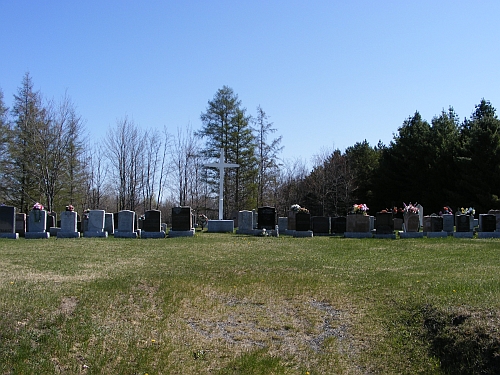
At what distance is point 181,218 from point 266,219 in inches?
154

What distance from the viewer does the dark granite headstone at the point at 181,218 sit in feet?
70.0

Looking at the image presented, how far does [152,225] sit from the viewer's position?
20828 mm

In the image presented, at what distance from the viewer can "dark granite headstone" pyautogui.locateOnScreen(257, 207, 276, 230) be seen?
22703 millimetres

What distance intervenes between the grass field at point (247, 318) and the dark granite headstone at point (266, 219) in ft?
33.4

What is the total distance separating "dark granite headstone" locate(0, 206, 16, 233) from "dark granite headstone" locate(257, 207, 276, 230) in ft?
33.0

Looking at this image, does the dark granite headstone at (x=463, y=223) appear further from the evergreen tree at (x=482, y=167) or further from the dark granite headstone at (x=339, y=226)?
the evergreen tree at (x=482, y=167)

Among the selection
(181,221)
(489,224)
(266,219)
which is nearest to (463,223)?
(489,224)

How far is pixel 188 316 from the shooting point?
8016 millimetres

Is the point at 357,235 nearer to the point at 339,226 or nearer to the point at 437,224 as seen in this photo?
the point at 339,226

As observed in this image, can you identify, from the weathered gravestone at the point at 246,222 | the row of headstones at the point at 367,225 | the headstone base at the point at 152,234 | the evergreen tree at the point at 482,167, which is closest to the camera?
the headstone base at the point at 152,234

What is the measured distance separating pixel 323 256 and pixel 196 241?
592cm

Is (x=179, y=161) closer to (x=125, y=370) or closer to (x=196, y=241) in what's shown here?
(x=196, y=241)

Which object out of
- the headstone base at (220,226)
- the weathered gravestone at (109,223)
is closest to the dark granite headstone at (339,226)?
the headstone base at (220,226)

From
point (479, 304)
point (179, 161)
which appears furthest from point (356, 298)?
point (179, 161)
